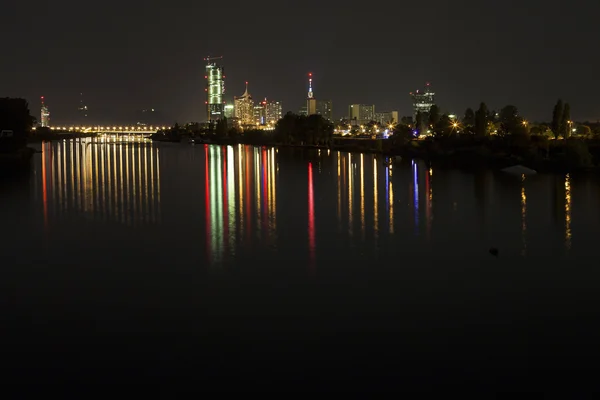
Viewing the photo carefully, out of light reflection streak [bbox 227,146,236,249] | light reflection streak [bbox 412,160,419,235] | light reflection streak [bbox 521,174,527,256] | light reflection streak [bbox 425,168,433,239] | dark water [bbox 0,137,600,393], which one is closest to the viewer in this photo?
dark water [bbox 0,137,600,393]

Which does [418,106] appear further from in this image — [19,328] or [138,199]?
[19,328]

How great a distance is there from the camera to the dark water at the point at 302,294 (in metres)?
5.31

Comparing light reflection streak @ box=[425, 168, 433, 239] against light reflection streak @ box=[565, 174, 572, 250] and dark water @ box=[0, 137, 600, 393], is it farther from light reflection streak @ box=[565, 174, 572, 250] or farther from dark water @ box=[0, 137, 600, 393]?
light reflection streak @ box=[565, 174, 572, 250]

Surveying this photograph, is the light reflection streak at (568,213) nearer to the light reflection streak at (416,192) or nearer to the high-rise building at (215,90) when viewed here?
the light reflection streak at (416,192)

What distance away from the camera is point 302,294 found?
740cm

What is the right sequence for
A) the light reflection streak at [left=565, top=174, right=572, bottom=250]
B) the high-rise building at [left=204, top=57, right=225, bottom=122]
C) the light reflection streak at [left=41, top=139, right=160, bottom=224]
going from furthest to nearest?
the high-rise building at [left=204, top=57, right=225, bottom=122] → the light reflection streak at [left=41, top=139, right=160, bottom=224] → the light reflection streak at [left=565, top=174, right=572, bottom=250]

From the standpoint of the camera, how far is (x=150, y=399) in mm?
4781

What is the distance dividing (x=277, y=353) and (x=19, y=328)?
101 inches

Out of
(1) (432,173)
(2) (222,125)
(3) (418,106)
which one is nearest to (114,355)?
(1) (432,173)

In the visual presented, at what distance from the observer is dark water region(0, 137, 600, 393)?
5312 mm

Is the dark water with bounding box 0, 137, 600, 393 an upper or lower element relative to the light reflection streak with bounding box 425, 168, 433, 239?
lower

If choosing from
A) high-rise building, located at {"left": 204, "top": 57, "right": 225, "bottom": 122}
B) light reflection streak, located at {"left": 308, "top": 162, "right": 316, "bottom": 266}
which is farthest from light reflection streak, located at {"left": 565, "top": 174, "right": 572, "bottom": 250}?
high-rise building, located at {"left": 204, "top": 57, "right": 225, "bottom": 122}

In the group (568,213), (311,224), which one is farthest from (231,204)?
(568,213)

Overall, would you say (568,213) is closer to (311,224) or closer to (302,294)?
Result: (311,224)
